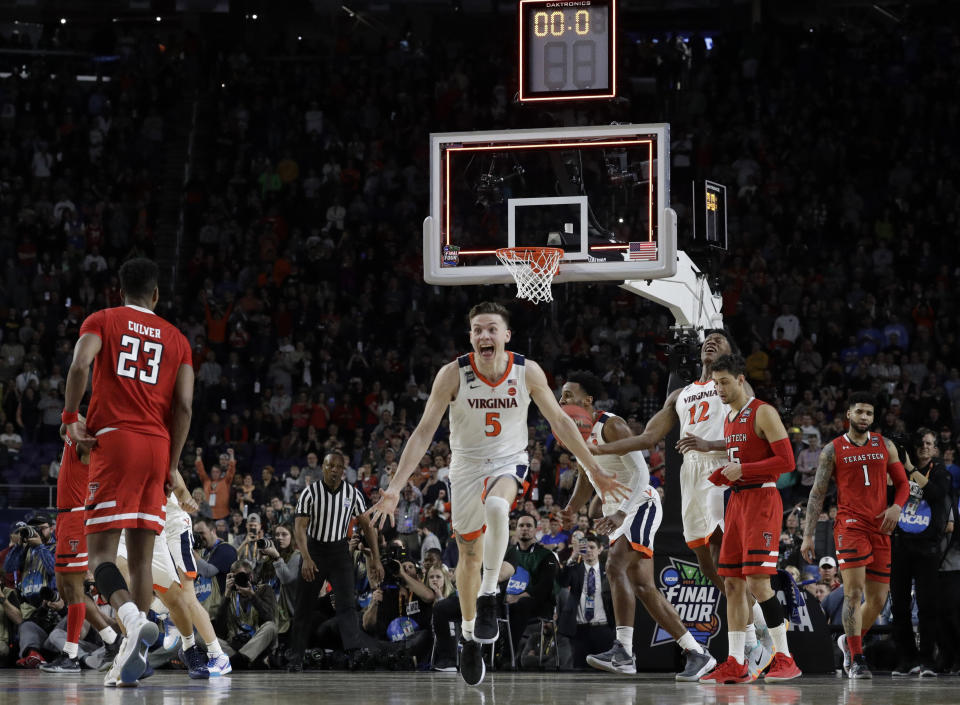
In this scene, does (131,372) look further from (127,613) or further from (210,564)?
(210,564)

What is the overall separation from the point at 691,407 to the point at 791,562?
14.0 feet

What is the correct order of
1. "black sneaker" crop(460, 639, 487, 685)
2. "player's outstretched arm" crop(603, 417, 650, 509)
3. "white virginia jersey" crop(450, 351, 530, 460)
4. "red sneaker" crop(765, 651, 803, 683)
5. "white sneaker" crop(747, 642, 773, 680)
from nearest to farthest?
"black sneaker" crop(460, 639, 487, 685), "white virginia jersey" crop(450, 351, 530, 460), "red sneaker" crop(765, 651, 803, 683), "white sneaker" crop(747, 642, 773, 680), "player's outstretched arm" crop(603, 417, 650, 509)

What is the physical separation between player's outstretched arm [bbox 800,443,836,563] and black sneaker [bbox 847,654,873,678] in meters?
0.94

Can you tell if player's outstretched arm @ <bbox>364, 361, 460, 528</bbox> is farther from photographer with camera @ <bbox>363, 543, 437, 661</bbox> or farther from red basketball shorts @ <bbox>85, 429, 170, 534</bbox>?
photographer with camera @ <bbox>363, 543, 437, 661</bbox>

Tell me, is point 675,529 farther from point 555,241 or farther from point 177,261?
point 177,261

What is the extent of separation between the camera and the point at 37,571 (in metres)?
15.5

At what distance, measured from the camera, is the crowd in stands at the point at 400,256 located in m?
19.6

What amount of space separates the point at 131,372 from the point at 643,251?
6010mm

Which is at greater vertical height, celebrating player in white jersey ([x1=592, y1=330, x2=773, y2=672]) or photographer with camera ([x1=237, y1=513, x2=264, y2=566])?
celebrating player in white jersey ([x1=592, y1=330, x2=773, y2=672])

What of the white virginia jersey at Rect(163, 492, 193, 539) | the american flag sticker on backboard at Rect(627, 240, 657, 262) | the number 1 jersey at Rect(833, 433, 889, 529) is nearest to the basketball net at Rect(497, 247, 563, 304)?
the american flag sticker on backboard at Rect(627, 240, 657, 262)

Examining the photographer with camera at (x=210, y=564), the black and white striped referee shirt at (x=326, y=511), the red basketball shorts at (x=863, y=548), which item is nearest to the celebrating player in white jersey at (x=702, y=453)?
the red basketball shorts at (x=863, y=548)

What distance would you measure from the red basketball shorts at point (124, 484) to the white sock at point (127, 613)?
52cm

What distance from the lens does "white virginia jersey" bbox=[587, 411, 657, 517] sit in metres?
11.6

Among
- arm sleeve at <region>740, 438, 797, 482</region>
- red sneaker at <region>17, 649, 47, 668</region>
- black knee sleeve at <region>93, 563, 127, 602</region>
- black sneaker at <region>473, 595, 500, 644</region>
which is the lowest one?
red sneaker at <region>17, 649, 47, 668</region>
